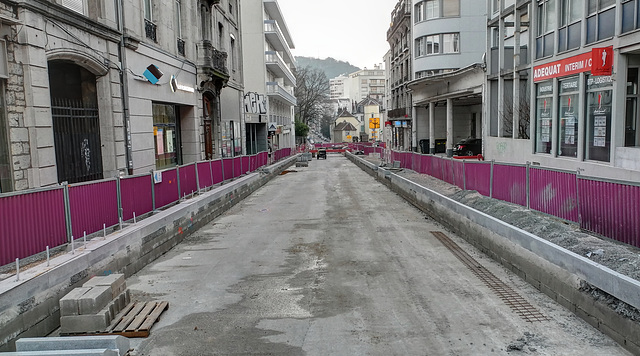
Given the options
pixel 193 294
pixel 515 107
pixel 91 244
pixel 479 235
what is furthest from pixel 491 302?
pixel 515 107

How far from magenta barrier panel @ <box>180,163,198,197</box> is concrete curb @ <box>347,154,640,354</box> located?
7.60 m

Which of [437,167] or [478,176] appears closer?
[478,176]

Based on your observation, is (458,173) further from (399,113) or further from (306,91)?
(306,91)

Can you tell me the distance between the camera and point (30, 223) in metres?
6.83

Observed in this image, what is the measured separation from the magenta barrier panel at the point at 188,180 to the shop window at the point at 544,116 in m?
14.8

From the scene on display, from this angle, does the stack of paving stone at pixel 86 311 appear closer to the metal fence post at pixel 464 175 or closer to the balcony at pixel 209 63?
the metal fence post at pixel 464 175

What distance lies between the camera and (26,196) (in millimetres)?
6754

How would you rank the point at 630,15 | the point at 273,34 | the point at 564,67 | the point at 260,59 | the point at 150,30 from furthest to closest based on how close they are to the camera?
the point at 273,34
the point at 260,59
the point at 564,67
the point at 150,30
the point at 630,15

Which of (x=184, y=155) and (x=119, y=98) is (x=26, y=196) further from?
(x=184, y=155)

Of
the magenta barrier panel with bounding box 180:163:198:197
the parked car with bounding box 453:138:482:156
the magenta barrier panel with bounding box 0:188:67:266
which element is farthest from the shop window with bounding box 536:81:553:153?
the magenta barrier panel with bounding box 0:188:67:266

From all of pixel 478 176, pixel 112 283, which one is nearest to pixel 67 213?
pixel 112 283

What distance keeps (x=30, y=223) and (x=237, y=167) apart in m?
14.5

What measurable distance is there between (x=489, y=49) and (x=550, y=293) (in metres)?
23.8

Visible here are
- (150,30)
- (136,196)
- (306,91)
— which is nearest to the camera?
(136,196)
